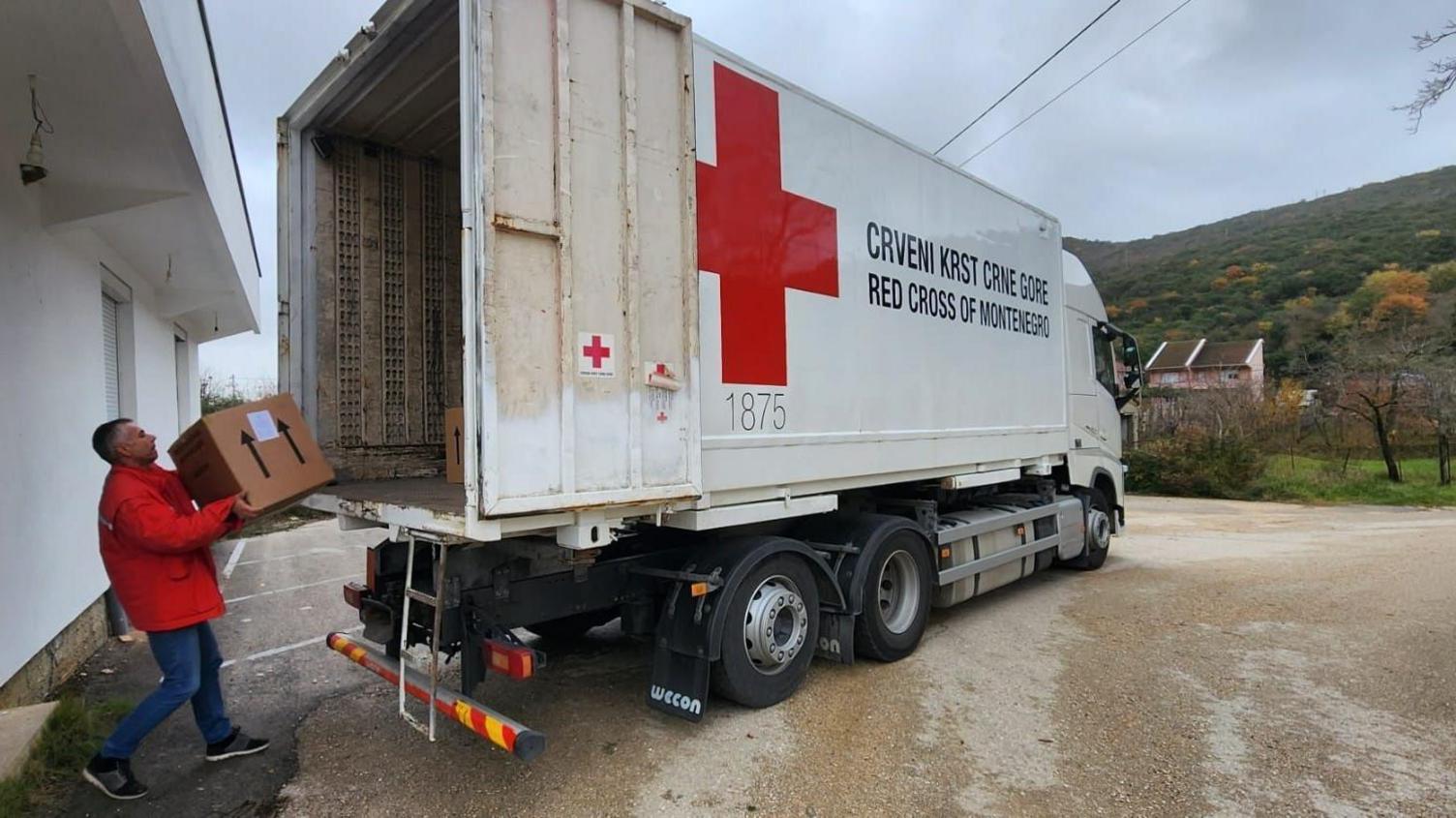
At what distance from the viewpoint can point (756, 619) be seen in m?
3.93

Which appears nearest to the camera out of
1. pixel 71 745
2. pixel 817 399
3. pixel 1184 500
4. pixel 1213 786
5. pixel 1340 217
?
pixel 1213 786

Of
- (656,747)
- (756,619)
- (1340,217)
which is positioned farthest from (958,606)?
(1340,217)

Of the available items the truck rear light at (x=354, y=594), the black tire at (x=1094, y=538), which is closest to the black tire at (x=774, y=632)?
the truck rear light at (x=354, y=594)

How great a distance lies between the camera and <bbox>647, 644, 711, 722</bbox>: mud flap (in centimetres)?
365

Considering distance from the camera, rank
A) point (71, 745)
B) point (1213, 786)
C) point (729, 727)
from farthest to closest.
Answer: point (729, 727)
point (71, 745)
point (1213, 786)

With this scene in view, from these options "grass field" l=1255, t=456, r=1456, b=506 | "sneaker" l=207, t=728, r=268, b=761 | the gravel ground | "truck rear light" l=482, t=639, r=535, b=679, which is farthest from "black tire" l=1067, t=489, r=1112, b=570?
"grass field" l=1255, t=456, r=1456, b=506

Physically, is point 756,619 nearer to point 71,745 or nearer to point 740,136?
point 740,136

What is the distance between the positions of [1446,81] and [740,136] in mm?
4697

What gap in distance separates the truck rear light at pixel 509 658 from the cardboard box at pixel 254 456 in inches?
46.1

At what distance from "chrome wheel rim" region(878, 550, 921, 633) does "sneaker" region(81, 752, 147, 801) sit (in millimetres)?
4064

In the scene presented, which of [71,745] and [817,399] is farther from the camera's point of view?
[817,399]

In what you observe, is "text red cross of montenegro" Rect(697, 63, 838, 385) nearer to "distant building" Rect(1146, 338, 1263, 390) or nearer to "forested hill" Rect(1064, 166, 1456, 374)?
"distant building" Rect(1146, 338, 1263, 390)

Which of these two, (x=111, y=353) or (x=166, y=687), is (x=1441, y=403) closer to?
(x=166, y=687)

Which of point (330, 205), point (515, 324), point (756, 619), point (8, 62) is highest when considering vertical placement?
point (8, 62)
